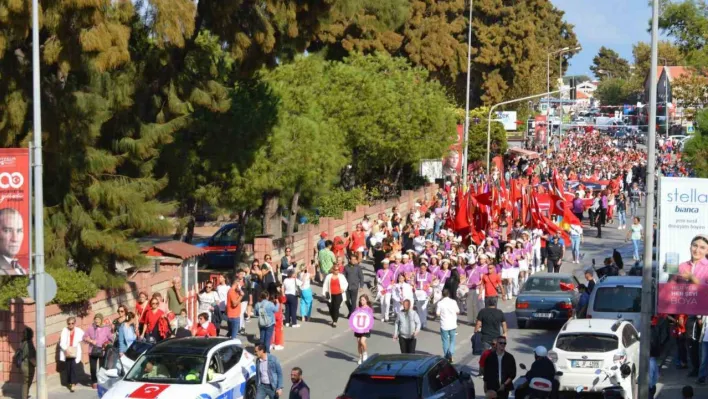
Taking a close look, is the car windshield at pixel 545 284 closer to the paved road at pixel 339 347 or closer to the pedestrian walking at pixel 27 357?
the paved road at pixel 339 347

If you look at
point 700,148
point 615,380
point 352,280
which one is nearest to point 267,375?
point 615,380

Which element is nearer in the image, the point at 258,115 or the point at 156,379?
the point at 156,379

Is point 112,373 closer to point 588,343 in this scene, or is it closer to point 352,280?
point 588,343

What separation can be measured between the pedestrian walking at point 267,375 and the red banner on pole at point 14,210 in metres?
4.21

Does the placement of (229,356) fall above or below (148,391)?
above

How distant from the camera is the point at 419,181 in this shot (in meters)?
57.2

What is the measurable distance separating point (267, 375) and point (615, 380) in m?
5.69

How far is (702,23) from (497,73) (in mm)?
32284

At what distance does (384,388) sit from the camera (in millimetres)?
14938

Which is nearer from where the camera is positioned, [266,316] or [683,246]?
[683,246]

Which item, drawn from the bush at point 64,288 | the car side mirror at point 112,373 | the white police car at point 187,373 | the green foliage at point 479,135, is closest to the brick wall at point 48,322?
the bush at point 64,288

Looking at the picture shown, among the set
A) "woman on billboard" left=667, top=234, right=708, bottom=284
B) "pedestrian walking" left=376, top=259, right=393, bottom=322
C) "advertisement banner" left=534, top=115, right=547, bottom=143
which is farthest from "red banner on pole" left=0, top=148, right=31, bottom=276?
"advertisement banner" left=534, top=115, right=547, bottom=143

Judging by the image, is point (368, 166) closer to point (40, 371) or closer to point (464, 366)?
point (464, 366)

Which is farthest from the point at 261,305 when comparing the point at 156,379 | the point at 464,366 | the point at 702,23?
the point at 702,23
